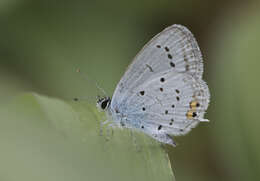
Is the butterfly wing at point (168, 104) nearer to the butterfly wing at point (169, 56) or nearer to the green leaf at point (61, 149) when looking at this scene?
the butterfly wing at point (169, 56)

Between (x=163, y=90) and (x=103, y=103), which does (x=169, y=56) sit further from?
(x=103, y=103)

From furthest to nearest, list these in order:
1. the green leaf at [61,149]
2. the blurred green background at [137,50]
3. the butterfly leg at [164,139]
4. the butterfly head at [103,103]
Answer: the blurred green background at [137,50]
the butterfly head at [103,103]
the butterfly leg at [164,139]
the green leaf at [61,149]

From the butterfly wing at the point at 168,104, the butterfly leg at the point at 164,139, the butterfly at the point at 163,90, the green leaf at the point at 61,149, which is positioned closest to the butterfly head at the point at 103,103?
the butterfly at the point at 163,90

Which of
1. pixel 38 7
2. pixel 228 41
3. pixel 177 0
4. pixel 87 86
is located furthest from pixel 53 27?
pixel 228 41

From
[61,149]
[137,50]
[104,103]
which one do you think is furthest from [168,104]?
[61,149]

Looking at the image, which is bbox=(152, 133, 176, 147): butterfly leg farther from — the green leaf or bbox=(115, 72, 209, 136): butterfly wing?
the green leaf

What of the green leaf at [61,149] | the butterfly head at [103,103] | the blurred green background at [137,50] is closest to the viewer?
the green leaf at [61,149]

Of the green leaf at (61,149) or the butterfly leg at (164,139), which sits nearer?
the green leaf at (61,149)
